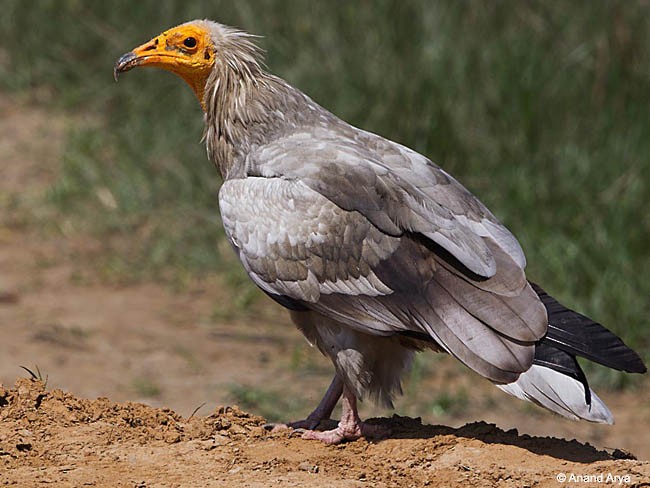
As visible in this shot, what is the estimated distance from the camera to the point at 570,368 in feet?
14.0

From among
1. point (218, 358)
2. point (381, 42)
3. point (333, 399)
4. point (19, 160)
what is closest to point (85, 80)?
point (19, 160)

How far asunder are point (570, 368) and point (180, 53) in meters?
2.32

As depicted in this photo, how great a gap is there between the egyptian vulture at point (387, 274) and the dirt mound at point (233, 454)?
0.68 feet

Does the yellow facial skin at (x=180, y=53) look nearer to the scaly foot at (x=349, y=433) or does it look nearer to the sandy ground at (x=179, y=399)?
the sandy ground at (x=179, y=399)

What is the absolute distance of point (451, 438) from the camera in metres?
4.47

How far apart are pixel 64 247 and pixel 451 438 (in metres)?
5.51

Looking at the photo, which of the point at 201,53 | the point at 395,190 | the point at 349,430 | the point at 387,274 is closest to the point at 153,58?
the point at 201,53

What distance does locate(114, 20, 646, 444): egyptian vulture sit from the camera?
169 inches

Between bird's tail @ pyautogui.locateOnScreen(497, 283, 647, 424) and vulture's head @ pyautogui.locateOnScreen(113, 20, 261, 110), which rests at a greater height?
vulture's head @ pyautogui.locateOnScreen(113, 20, 261, 110)

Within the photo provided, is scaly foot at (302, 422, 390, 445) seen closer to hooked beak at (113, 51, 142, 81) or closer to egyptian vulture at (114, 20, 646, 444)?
egyptian vulture at (114, 20, 646, 444)

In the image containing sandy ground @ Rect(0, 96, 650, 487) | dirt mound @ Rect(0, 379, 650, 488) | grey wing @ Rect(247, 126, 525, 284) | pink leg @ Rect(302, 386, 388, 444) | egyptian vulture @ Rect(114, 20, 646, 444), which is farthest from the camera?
pink leg @ Rect(302, 386, 388, 444)

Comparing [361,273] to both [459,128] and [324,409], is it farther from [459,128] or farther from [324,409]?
[459,128]

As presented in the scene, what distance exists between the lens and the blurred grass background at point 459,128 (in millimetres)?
8289

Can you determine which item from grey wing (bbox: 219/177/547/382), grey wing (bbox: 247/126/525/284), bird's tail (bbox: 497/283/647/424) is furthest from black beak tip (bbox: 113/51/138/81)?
bird's tail (bbox: 497/283/647/424)
